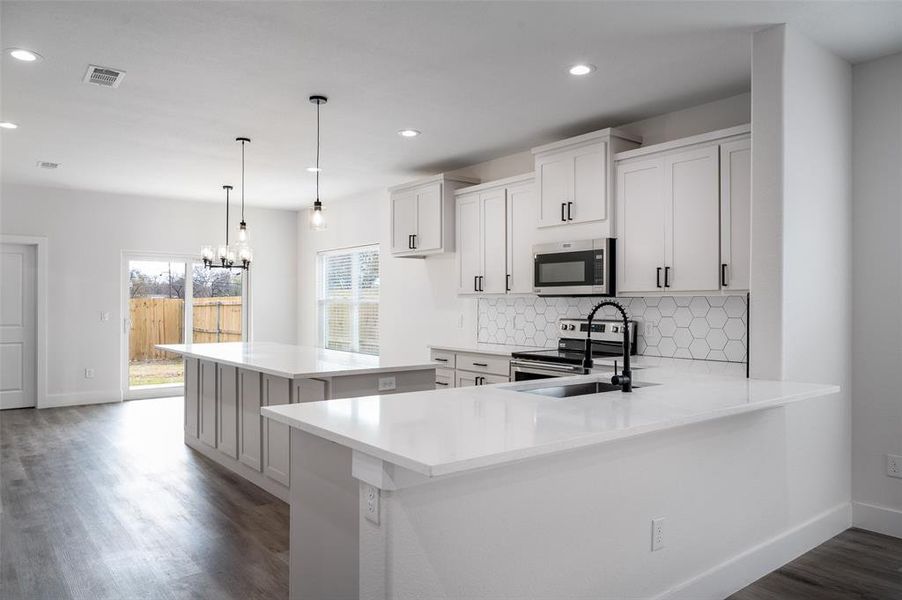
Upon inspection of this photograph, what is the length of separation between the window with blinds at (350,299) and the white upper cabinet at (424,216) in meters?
1.28

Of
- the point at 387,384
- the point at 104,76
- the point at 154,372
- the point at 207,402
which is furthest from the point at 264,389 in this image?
the point at 154,372

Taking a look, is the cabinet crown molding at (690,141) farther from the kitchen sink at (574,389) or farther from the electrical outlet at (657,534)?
the electrical outlet at (657,534)

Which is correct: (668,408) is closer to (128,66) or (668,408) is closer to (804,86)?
(804,86)

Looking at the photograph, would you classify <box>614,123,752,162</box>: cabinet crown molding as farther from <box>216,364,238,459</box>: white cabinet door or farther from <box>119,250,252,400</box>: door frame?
<box>119,250,252,400</box>: door frame

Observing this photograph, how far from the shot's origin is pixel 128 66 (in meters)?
3.34

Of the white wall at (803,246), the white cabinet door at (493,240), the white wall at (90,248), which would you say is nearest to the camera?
the white wall at (803,246)

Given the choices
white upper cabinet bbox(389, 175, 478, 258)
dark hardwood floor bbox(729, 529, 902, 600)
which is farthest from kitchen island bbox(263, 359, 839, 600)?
white upper cabinet bbox(389, 175, 478, 258)

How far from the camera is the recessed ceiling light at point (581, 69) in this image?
3334mm

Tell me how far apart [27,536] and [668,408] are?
10.7 ft

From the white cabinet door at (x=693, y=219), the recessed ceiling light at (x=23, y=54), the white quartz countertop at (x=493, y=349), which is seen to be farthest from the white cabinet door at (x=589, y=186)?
the recessed ceiling light at (x=23, y=54)

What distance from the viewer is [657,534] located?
229 centimetres

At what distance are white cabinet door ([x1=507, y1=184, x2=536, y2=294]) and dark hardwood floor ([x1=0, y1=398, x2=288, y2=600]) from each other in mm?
2424

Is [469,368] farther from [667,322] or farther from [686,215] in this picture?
[686,215]

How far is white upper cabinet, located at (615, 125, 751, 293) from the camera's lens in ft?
11.3
